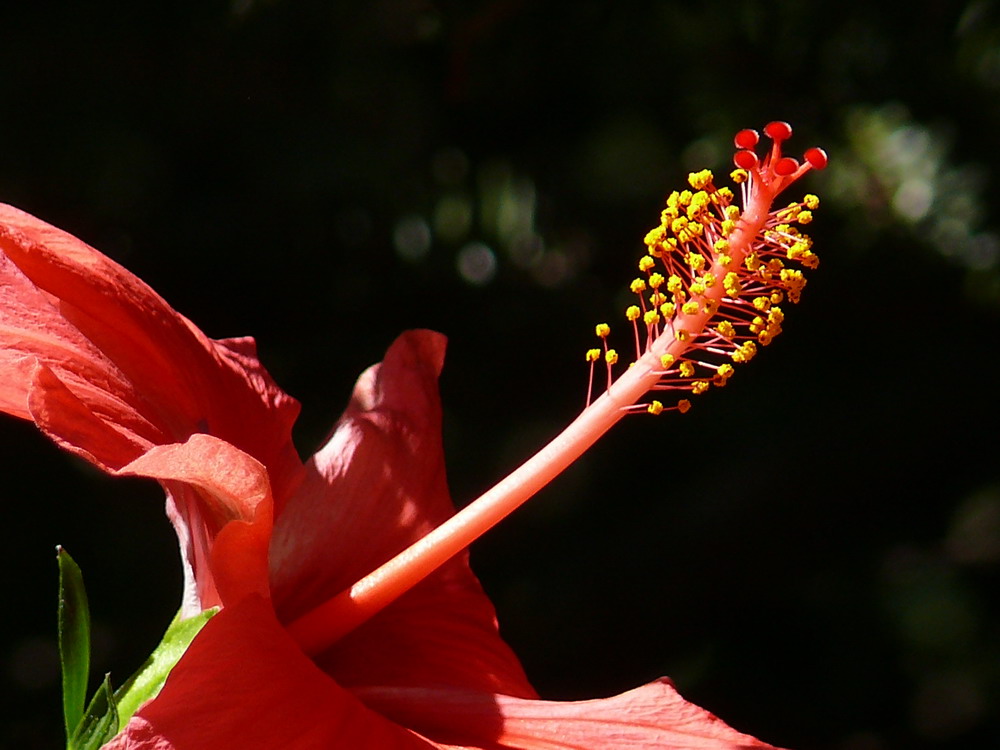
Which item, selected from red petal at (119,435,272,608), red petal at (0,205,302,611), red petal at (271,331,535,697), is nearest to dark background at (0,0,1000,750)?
red petal at (271,331,535,697)

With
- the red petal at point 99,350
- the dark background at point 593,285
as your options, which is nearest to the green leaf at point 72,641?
the red petal at point 99,350

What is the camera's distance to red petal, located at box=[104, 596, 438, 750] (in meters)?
0.78

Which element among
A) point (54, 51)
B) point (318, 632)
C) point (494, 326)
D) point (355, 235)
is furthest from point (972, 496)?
point (54, 51)

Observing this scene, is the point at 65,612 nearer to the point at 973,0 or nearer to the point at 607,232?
the point at 607,232

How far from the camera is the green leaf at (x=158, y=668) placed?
92 centimetres

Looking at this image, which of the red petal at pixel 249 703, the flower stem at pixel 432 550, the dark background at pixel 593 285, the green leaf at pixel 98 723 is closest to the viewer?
the red petal at pixel 249 703

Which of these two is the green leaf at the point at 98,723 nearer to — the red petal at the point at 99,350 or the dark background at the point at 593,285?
the red petal at the point at 99,350

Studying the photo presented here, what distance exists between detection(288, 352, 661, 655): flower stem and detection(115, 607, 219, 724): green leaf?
104mm

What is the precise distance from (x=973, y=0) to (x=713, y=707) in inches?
42.4

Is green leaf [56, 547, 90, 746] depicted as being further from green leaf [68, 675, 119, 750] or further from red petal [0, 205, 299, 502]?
red petal [0, 205, 299, 502]

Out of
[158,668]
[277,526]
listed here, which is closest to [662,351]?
→ [277,526]

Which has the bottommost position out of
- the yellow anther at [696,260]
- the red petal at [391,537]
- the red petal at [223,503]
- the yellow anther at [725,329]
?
the red petal at [223,503]

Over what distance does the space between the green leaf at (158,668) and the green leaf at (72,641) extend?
0.03 meters

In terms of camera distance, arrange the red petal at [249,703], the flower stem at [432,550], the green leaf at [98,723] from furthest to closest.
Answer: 1. the flower stem at [432,550]
2. the green leaf at [98,723]
3. the red petal at [249,703]
